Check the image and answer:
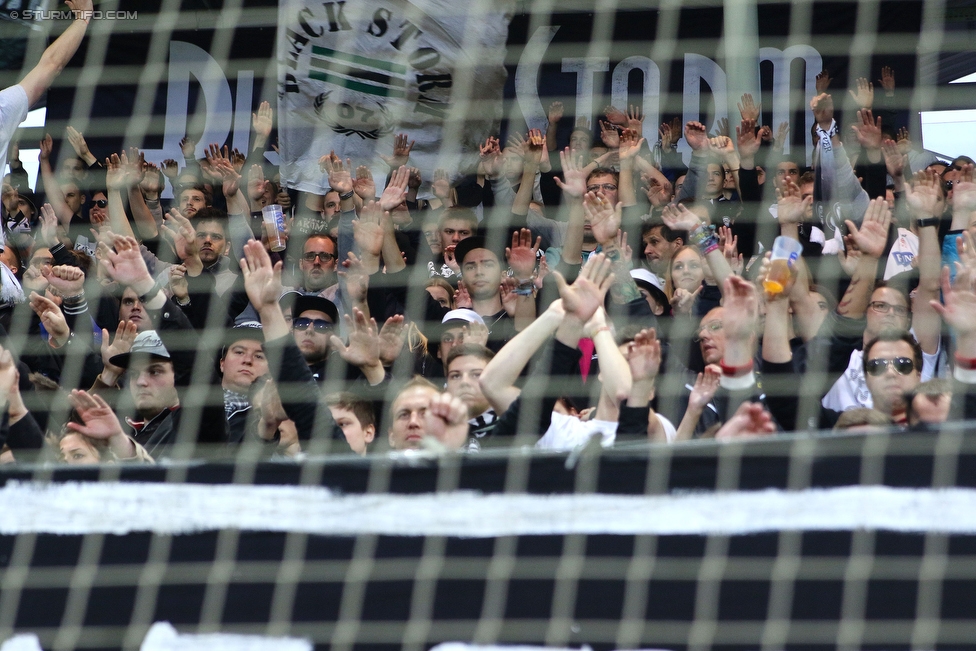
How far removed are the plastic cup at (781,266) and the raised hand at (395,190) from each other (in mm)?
1631

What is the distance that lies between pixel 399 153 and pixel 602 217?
52.9 inches

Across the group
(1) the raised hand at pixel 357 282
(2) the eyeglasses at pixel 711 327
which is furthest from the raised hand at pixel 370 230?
(2) the eyeglasses at pixel 711 327

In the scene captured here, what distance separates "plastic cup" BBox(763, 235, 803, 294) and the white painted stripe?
80 centimetres

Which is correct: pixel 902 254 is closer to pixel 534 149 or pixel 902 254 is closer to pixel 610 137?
pixel 610 137

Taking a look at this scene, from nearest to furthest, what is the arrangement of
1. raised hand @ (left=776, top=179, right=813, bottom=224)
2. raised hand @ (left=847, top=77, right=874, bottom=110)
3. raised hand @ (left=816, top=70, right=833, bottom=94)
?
raised hand @ (left=776, top=179, right=813, bottom=224), raised hand @ (left=847, top=77, right=874, bottom=110), raised hand @ (left=816, top=70, right=833, bottom=94)

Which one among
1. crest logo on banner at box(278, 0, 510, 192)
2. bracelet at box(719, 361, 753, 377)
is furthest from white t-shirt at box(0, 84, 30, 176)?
bracelet at box(719, 361, 753, 377)

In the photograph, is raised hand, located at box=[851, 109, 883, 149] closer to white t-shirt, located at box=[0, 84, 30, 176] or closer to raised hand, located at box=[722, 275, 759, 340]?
raised hand, located at box=[722, 275, 759, 340]

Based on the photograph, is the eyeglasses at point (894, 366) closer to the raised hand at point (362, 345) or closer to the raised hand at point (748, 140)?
the raised hand at point (362, 345)

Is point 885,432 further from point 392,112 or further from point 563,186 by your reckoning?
point 392,112

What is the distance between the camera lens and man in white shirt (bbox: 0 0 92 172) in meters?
3.71

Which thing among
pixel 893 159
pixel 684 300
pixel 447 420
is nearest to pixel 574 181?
pixel 684 300

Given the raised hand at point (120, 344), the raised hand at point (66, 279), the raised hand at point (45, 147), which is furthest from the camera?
the raised hand at point (45, 147)

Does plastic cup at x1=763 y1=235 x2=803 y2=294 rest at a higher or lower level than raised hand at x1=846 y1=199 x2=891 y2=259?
lower

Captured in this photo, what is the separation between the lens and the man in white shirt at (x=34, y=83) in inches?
146
